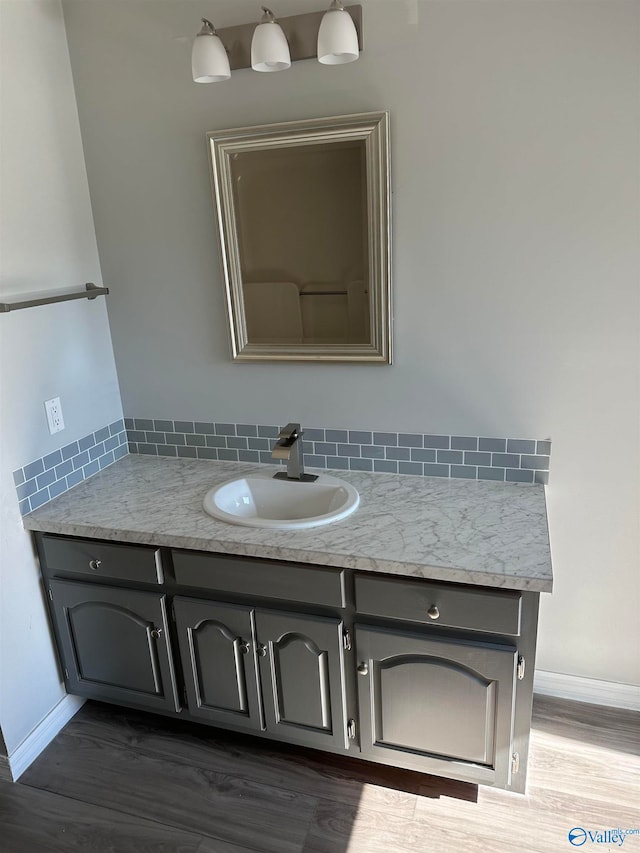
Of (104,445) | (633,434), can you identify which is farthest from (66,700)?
(633,434)

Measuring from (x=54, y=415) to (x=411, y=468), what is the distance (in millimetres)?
1208

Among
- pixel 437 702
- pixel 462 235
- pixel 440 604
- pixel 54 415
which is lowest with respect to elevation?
pixel 437 702

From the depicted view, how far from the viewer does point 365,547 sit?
5.58 feet

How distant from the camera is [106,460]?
236 centimetres

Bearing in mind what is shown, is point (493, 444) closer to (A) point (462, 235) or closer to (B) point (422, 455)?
(B) point (422, 455)

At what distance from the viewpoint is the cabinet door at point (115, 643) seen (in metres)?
1.99

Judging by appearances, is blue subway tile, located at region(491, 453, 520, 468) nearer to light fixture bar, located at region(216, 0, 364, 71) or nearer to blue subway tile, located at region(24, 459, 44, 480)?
light fixture bar, located at region(216, 0, 364, 71)

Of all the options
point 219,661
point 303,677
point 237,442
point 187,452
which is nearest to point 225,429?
point 237,442

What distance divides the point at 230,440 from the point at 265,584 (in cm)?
68

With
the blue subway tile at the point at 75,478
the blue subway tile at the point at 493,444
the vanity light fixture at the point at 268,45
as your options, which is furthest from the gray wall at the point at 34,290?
the blue subway tile at the point at 493,444

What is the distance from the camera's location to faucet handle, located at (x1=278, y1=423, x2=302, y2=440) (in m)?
2.04

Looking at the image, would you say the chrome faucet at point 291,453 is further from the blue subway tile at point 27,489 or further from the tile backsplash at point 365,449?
the blue subway tile at point 27,489

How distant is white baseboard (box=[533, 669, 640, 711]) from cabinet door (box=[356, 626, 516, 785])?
0.47 m

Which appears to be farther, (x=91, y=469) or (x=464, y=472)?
(x=91, y=469)
